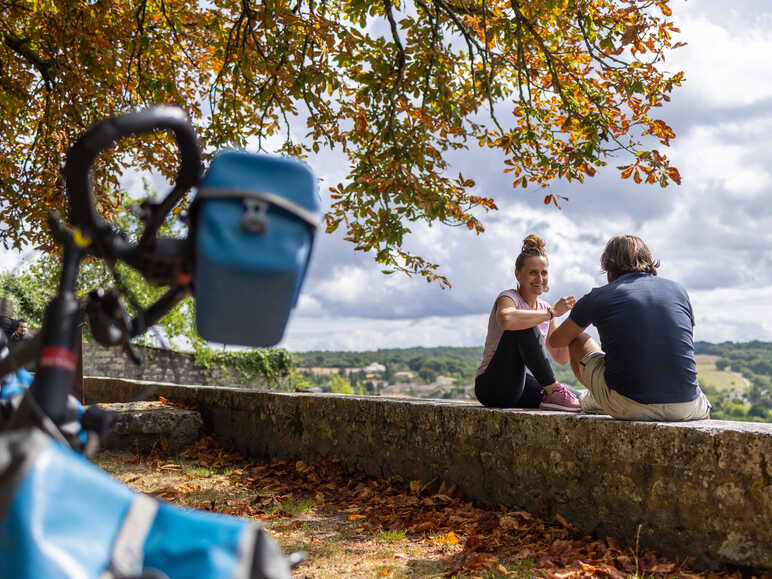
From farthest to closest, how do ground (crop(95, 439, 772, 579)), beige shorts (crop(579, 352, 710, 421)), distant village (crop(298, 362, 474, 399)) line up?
distant village (crop(298, 362, 474, 399))
beige shorts (crop(579, 352, 710, 421))
ground (crop(95, 439, 772, 579))

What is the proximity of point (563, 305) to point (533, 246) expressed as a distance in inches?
31.0

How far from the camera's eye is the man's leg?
4500mm

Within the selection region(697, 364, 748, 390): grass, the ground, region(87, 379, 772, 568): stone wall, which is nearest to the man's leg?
region(87, 379, 772, 568): stone wall

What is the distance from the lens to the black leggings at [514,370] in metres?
4.82

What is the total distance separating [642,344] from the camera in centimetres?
384

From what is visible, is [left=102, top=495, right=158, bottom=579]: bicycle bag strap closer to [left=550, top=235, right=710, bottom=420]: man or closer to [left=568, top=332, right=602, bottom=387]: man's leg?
[left=550, top=235, right=710, bottom=420]: man

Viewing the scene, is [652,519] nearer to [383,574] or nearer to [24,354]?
[383,574]

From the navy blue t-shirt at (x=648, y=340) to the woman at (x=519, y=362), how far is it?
64 centimetres

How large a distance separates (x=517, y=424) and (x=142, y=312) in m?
3.20

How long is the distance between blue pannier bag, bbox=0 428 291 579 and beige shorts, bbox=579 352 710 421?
315 cm

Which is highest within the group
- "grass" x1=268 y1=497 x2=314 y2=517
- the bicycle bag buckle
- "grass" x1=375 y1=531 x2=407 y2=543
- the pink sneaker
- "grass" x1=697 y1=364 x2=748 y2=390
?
the bicycle bag buckle

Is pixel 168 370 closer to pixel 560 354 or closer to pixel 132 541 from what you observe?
pixel 560 354

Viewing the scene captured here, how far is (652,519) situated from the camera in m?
3.50

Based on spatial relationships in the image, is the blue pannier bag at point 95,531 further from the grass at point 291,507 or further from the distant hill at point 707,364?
the distant hill at point 707,364
